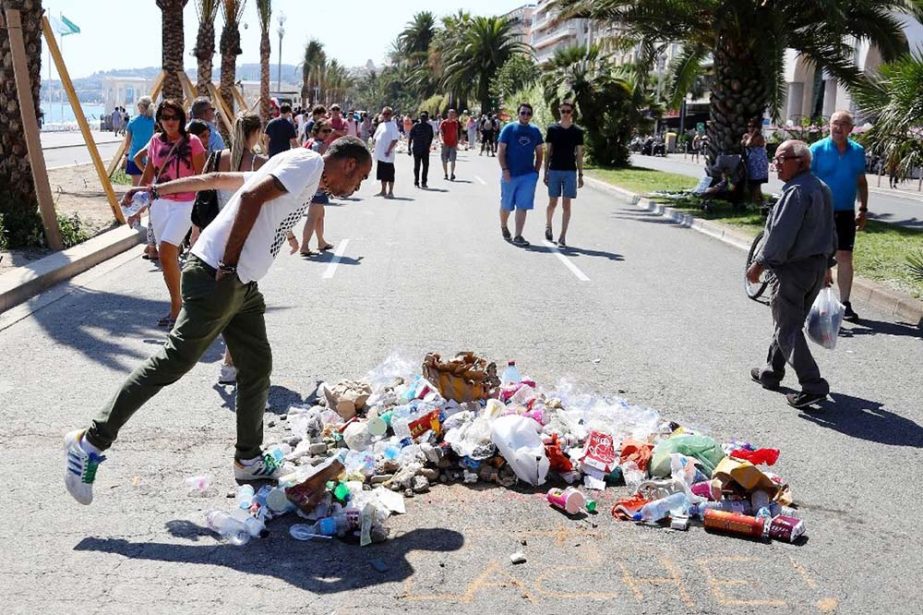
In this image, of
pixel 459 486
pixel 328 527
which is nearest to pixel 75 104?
pixel 459 486

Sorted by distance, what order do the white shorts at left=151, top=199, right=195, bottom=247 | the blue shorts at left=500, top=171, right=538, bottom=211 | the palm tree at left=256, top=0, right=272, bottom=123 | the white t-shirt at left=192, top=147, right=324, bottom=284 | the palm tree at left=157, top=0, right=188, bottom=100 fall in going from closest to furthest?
the white t-shirt at left=192, top=147, right=324, bottom=284 → the white shorts at left=151, top=199, right=195, bottom=247 → the blue shorts at left=500, top=171, right=538, bottom=211 → the palm tree at left=157, top=0, right=188, bottom=100 → the palm tree at left=256, top=0, right=272, bottom=123

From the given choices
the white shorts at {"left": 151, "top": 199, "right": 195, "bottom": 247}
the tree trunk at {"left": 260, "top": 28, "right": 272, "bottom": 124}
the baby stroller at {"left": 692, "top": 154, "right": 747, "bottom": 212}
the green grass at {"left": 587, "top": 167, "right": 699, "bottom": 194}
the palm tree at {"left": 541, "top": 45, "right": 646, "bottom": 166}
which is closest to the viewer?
the white shorts at {"left": 151, "top": 199, "right": 195, "bottom": 247}

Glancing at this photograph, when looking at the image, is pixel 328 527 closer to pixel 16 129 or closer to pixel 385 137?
pixel 16 129

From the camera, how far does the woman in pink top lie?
7754 millimetres

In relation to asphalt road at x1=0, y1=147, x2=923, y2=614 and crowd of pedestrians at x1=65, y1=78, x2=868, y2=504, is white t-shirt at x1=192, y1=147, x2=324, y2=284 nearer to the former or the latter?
crowd of pedestrians at x1=65, y1=78, x2=868, y2=504

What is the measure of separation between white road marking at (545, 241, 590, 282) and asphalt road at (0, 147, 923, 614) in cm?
13

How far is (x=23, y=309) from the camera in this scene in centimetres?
902

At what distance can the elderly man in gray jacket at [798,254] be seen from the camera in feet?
21.3

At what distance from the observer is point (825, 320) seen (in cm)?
700

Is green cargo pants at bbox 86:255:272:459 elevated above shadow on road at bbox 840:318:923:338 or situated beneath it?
elevated above

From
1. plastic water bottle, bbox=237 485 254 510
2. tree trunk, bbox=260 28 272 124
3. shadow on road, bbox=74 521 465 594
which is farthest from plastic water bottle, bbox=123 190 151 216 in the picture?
tree trunk, bbox=260 28 272 124

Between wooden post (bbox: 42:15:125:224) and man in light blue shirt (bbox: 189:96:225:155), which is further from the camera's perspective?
wooden post (bbox: 42:15:125:224)

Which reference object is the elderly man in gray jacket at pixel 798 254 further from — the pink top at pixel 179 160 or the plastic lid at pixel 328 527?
the pink top at pixel 179 160

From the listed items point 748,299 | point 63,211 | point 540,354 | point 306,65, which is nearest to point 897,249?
point 748,299
